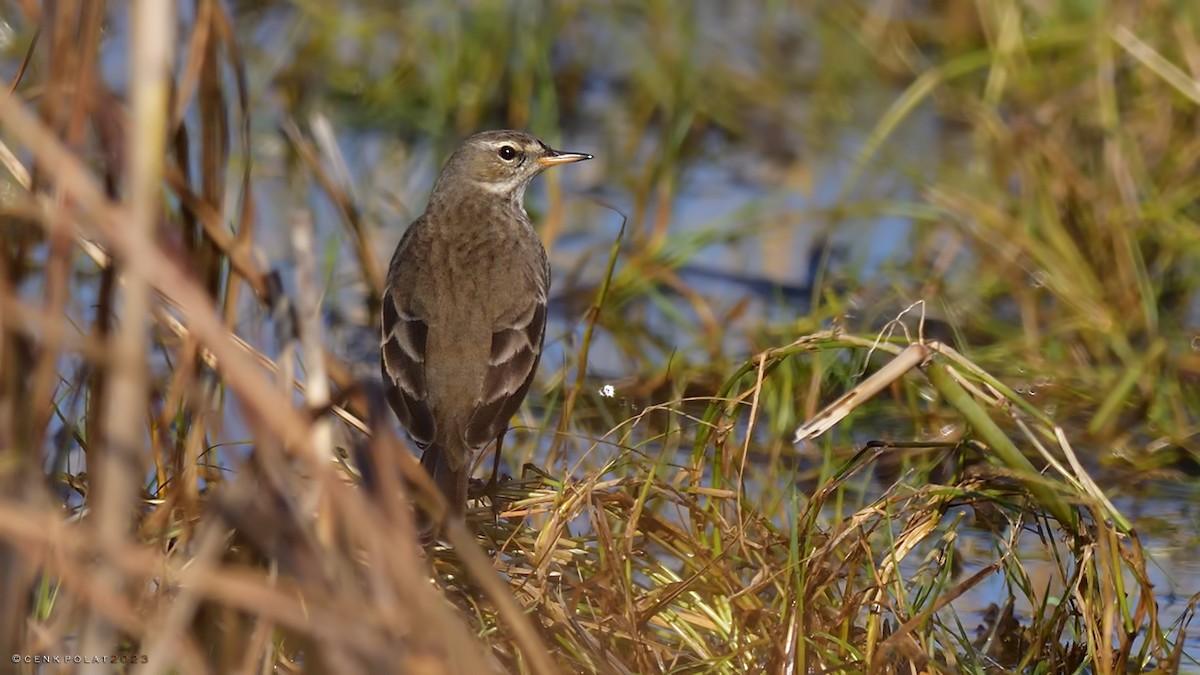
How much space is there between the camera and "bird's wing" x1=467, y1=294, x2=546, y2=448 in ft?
16.3

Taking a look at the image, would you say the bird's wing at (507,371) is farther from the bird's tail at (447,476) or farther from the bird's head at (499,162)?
the bird's head at (499,162)

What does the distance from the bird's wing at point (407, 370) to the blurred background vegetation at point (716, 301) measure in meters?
0.40

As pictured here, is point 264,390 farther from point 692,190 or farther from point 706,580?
point 692,190

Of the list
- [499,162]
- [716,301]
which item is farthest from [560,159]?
[716,301]

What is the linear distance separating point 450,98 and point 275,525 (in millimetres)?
7294

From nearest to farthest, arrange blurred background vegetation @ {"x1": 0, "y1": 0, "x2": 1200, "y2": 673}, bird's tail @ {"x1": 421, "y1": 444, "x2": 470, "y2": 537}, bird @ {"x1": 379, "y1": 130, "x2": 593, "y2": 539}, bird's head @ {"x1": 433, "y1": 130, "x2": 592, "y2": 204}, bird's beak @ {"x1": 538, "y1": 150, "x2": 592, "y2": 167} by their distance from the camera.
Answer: blurred background vegetation @ {"x1": 0, "y1": 0, "x2": 1200, "y2": 673}
bird's tail @ {"x1": 421, "y1": 444, "x2": 470, "y2": 537}
bird @ {"x1": 379, "y1": 130, "x2": 593, "y2": 539}
bird's head @ {"x1": 433, "y1": 130, "x2": 592, "y2": 204}
bird's beak @ {"x1": 538, "y1": 150, "x2": 592, "y2": 167}

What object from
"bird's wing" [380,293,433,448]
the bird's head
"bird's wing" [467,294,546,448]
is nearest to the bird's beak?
the bird's head

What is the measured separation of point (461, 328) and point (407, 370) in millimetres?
252

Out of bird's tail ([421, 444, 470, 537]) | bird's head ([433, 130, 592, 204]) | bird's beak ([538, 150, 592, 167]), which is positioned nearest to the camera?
bird's tail ([421, 444, 470, 537])

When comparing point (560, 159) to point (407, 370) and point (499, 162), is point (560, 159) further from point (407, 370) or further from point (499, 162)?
point (407, 370)

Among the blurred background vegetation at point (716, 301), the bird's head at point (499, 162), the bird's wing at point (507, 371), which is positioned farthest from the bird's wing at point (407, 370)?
the bird's head at point (499, 162)

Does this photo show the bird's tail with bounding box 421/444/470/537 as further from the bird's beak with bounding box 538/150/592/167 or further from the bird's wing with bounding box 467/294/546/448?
the bird's beak with bounding box 538/150/592/167

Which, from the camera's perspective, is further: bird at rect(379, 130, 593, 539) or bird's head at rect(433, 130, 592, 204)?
bird's head at rect(433, 130, 592, 204)

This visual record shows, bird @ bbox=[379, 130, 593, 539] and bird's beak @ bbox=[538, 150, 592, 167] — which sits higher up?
bird @ bbox=[379, 130, 593, 539]
